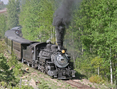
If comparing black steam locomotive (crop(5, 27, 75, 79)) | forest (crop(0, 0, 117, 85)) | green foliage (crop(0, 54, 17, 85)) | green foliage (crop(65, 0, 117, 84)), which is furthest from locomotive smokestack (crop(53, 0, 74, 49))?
green foliage (crop(0, 54, 17, 85))

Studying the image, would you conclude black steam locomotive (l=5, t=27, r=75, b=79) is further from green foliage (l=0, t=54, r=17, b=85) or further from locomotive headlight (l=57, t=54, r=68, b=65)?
green foliage (l=0, t=54, r=17, b=85)

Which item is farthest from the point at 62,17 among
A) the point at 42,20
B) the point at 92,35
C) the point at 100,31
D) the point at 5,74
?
the point at 42,20

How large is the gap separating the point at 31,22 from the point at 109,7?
22.1 metres

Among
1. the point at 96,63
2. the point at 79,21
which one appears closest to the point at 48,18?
the point at 79,21

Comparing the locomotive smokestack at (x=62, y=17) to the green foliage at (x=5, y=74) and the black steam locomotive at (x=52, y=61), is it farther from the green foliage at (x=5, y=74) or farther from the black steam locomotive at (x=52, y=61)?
the green foliage at (x=5, y=74)

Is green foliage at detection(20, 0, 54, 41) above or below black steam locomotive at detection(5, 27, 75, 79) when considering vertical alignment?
above

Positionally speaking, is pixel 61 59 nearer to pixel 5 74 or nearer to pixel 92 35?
pixel 5 74

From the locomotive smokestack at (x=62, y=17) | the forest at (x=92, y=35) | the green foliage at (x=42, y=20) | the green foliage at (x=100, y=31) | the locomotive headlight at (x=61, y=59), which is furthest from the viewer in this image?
the green foliage at (x=42, y=20)

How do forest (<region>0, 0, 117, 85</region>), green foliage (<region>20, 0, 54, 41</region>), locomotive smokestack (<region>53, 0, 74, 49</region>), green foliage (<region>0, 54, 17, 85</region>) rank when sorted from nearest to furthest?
1. green foliage (<region>0, 54, 17, 85</region>)
2. locomotive smokestack (<region>53, 0, 74, 49</region>)
3. forest (<region>0, 0, 117, 85</region>)
4. green foliage (<region>20, 0, 54, 41</region>)

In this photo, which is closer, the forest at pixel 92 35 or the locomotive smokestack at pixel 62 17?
the locomotive smokestack at pixel 62 17

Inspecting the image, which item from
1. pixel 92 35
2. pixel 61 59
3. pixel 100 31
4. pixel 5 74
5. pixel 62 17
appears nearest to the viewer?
pixel 5 74

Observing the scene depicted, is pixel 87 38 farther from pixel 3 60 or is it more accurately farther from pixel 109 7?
pixel 3 60

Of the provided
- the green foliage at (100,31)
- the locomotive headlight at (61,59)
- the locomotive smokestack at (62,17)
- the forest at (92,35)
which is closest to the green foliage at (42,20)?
the forest at (92,35)

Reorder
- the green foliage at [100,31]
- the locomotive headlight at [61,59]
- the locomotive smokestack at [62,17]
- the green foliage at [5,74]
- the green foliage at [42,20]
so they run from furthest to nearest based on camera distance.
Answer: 1. the green foliage at [42,20]
2. the green foliage at [100,31]
3. the locomotive smokestack at [62,17]
4. the locomotive headlight at [61,59]
5. the green foliage at [5,74]
